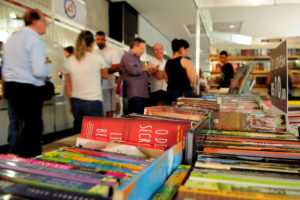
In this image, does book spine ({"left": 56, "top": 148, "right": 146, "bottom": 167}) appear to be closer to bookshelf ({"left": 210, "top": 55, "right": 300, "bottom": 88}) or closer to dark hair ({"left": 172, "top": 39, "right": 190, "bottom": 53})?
dark hair ({"left": 172, "top": 39, "right": 190, "bottom": 53})

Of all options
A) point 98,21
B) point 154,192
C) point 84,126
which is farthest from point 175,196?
point 98,21

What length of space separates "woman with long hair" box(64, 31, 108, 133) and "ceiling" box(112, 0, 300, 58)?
339 cm

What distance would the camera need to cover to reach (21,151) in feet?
6.48

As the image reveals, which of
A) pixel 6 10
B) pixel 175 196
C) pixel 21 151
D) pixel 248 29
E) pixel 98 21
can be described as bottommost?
pixel 21 151

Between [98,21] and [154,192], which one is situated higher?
[98,21]

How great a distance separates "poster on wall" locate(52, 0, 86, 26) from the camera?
420 cm

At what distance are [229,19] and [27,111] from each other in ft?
24.6

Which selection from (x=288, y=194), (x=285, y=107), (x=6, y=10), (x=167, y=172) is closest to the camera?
(x=288, y=194)

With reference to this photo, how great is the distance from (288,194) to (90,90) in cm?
205

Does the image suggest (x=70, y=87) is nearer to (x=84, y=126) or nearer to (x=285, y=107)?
(x=84, y=126)

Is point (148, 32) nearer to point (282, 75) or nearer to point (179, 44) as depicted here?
point (179, 44)

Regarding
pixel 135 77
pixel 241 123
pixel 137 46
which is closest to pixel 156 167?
pixel 241 123

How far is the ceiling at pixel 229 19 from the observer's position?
6.39m

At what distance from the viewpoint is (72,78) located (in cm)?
232
